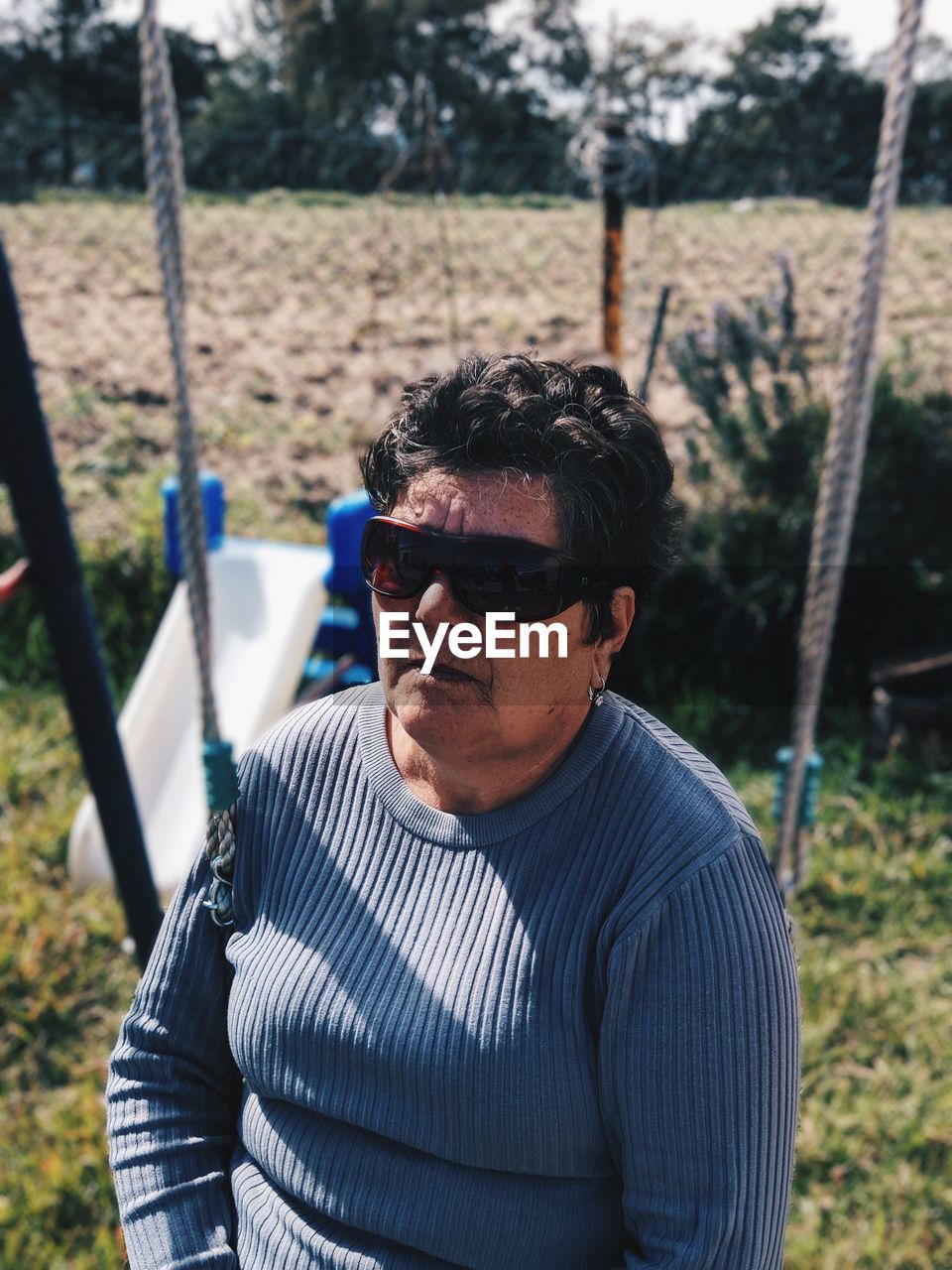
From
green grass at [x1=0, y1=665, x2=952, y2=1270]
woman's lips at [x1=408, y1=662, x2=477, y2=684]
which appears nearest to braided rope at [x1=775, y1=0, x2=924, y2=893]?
green grass at [x1=0, y1=665, x2=952, y2=1270]

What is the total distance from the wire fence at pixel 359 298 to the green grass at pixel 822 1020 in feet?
5.51

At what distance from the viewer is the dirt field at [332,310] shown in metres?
5.42

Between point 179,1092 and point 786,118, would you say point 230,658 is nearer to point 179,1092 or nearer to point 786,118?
point 179,1092

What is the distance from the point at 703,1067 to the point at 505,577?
1.72 ft

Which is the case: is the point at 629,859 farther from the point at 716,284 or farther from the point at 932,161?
the point at 932,161

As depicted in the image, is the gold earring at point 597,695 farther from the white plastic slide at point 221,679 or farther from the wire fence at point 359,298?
the wire fence at point 359,298

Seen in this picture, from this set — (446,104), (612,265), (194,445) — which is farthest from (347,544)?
(446,104)

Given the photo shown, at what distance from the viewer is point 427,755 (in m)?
1.28

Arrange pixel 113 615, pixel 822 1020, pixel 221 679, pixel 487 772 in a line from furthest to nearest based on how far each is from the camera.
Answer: pixel 113 615
pixel 221 679
pixel 822 1020
pixel 487 772

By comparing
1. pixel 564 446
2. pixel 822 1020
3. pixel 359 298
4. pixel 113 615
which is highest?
pixel 564 446

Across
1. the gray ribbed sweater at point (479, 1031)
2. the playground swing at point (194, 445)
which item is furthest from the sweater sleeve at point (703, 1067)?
the playground swing at point (194, 445)

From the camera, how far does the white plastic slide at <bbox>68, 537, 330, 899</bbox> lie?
139 inches

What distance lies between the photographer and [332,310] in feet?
23.5

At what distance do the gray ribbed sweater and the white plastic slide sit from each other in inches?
83.0
